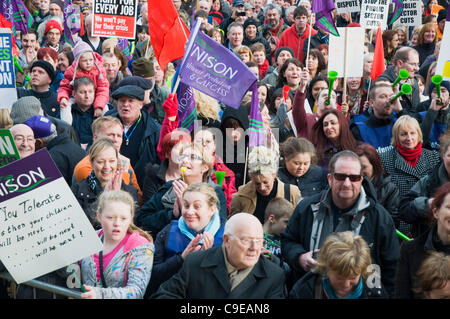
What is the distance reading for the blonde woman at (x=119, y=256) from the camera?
5.00 m

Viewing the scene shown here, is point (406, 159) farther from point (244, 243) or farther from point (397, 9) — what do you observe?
point (397, 9)

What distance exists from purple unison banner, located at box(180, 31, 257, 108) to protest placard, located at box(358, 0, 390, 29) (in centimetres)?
389

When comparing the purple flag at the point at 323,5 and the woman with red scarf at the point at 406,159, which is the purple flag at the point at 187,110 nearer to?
the woman with red scarf at the point at 406,159

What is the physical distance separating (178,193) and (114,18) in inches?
225

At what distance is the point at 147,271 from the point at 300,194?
189cm

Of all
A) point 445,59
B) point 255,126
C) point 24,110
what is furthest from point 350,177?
point 24,110

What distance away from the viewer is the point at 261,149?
6.55 meters

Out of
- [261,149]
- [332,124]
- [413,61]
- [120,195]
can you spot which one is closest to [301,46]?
[413,61]

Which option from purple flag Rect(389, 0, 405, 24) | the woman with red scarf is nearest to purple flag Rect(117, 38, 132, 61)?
purple flag Rect(389, 0, 405, 24)

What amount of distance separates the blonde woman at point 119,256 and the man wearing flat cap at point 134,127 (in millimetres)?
2739

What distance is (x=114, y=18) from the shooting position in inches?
433

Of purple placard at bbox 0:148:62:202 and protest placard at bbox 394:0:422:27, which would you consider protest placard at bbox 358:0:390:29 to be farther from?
purple placard at bbox 0:148:62:202

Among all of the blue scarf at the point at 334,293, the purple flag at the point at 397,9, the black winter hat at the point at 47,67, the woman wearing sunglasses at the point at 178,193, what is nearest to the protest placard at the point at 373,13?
the purple flag at the point at 397,9
